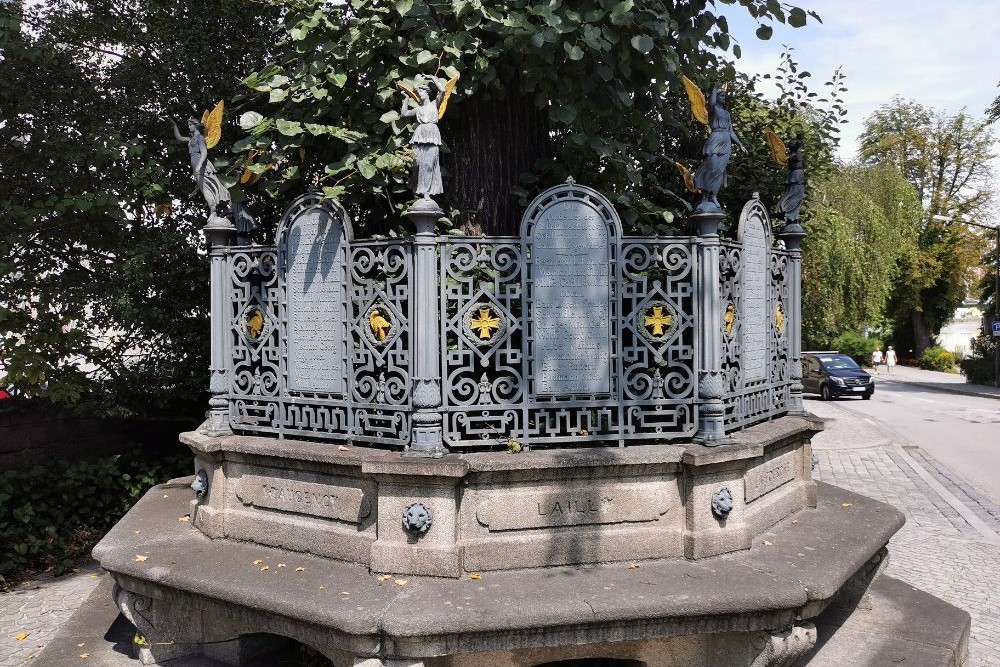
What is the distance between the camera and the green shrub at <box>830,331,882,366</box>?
47.4m

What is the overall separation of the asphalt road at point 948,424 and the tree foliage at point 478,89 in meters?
9.36

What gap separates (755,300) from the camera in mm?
5867

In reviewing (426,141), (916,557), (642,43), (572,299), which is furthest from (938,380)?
(426,141)

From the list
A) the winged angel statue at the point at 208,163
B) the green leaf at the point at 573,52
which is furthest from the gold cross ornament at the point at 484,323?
the winged angel statue at the point at 208,163

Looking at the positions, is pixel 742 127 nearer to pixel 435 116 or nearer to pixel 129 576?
pixel 435 116

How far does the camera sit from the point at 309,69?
575 cm

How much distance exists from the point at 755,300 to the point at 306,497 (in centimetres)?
362

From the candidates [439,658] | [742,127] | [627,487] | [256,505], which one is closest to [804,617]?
[627,487]

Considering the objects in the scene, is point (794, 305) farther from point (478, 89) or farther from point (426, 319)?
point (426, 319)

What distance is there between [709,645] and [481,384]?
6.82 feet

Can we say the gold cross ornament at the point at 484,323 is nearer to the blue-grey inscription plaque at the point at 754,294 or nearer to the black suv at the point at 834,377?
the blue-grey inscription plaque at the point at 754,294

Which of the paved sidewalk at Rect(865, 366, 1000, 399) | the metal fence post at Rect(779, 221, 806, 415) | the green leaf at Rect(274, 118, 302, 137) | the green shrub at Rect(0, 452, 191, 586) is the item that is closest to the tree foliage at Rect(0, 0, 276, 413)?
the green shrub at Rect(0, 452, 191, 586)

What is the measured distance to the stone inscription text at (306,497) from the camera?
15.8ft

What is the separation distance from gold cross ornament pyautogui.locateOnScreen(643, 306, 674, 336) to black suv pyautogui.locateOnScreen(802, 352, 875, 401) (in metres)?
24.0
